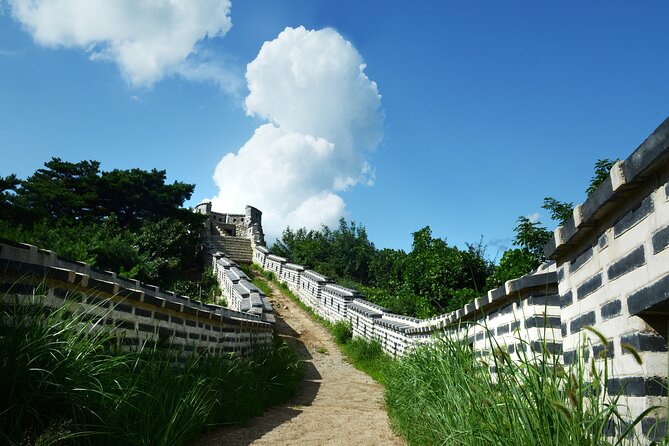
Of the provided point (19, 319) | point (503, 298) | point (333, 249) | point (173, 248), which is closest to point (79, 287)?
point (19, 319)

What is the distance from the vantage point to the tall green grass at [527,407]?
2219mm

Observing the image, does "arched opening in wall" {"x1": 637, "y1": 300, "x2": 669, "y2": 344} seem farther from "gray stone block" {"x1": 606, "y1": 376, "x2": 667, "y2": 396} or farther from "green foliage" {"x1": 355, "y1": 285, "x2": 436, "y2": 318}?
"green foliage" {"x1": 355, "y1": 285, "x2": 436, "y2": 318}

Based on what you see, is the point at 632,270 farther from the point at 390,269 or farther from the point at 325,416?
the point at 390,269

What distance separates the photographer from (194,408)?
4.36m

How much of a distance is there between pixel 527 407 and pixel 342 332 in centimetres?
1212

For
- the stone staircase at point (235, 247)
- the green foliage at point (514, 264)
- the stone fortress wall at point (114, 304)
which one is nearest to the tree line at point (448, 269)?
the green foliage at point (514, 264)

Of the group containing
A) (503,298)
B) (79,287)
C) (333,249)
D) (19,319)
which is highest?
(333,249)

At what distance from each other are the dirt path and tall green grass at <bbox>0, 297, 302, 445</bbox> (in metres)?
0.63

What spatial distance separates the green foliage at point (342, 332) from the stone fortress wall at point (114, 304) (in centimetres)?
642

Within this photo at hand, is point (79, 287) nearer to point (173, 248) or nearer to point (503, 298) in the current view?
point (503, 298)

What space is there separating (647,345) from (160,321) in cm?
427

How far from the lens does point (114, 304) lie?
4.27m

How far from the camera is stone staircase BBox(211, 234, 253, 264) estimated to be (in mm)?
28359

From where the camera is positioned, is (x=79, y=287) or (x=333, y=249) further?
(x=333, y=249)
